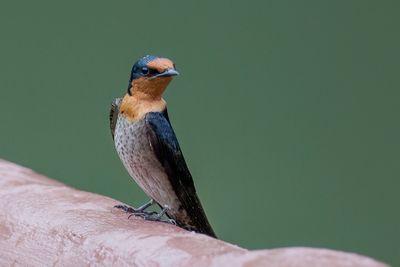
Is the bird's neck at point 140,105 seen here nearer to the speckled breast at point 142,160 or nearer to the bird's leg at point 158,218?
the speckled breast at point 142,160

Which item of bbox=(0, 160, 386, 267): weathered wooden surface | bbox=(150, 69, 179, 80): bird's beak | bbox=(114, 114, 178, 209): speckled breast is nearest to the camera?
bbox=(0, 160, 386, 267): weathered wooden surface

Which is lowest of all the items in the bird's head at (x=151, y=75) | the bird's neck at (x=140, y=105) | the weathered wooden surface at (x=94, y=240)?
the weathered wooden surface at (x=94, y=240)

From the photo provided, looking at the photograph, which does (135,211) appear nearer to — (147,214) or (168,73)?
(147,214)

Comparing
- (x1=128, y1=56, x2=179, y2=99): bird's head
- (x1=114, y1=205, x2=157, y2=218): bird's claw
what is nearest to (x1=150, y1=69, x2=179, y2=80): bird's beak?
(x1=128, y1=56, x2=179, y2=99): bird's head

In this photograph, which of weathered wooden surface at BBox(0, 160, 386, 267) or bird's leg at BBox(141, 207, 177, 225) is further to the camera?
bird's leg at BBox(141, 207, 177, 225)

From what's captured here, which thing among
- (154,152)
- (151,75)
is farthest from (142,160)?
(151,75)

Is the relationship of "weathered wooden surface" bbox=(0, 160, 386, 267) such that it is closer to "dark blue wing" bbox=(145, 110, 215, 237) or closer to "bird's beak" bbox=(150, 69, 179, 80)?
"dark blue wing" bbox=(145, 110, 215, 237)

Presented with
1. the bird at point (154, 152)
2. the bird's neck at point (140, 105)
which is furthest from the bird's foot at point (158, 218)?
the bird's neck at point (140, 105)

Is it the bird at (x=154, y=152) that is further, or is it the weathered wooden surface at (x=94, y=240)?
the bird at (x=154, y=152)

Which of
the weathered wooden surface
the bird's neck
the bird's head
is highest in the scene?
the bird's head
